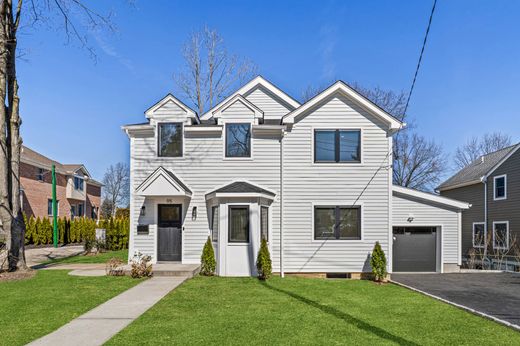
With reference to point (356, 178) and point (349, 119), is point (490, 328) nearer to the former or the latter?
point (356, 178)

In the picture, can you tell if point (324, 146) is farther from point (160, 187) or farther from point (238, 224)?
point (160, 187)

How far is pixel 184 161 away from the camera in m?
13.1

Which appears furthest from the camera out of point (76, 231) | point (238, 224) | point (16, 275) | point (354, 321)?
point (76, 231)

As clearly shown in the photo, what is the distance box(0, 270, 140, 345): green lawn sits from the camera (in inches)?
235

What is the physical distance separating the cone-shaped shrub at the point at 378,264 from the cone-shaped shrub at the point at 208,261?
543cm

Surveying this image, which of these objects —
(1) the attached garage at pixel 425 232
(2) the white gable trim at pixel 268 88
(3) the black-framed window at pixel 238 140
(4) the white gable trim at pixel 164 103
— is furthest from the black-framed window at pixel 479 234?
(4) the white gable trim at pixel 164 103

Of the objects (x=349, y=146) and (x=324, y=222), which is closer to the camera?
(x=324, y=222)

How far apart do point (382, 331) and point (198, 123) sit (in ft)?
32.9

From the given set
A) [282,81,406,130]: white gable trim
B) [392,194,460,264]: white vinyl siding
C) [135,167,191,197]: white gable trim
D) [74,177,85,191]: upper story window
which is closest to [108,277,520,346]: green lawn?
[135,167,191,197]: white gable trim

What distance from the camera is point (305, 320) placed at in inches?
264

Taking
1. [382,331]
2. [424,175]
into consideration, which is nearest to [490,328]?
[382,331]

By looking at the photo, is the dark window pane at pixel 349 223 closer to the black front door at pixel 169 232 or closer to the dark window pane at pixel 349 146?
the dark window pane at pixel 349 146

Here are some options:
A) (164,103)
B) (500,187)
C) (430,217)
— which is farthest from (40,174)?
(500,187)

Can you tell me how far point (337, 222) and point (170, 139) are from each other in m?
6.88
